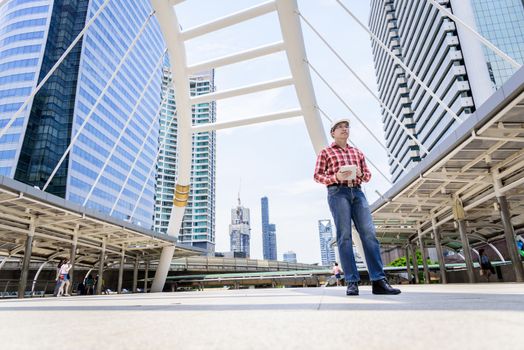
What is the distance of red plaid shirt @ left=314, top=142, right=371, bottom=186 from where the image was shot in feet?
13.6

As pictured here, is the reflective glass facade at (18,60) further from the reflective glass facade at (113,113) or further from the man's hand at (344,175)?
the man's hand at (344,175)

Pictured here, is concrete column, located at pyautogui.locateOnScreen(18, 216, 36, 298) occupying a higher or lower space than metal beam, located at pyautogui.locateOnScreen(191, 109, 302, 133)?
lower

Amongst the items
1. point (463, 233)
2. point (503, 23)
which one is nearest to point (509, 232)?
point (463, 233)

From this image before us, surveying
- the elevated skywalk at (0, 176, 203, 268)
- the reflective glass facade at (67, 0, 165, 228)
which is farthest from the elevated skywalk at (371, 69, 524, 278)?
the reflective glass facade at (67, 0, 165, 228)

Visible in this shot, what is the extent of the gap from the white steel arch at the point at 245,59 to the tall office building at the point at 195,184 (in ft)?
299

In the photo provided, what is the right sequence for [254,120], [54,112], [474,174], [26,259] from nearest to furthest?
[474,174]
[26,259]
[254,120]
[54,112]

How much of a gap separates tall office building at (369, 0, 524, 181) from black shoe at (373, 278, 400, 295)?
50.8 metres

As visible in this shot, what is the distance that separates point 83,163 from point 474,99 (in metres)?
60.3

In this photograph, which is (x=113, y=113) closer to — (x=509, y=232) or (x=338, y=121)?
(x=509, y=232)

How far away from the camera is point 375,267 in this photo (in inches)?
148

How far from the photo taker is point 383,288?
137 inches

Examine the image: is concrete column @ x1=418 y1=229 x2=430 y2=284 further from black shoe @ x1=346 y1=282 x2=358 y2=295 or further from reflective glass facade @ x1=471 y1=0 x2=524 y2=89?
reflective glass facade @ x1=471 y1=0 x2=524 y2=89

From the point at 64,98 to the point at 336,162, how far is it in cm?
6102

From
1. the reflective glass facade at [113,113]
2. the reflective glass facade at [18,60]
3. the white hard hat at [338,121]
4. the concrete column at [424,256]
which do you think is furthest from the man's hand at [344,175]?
→ the reflective glass facade at [18,60]
